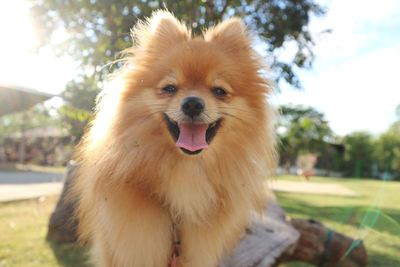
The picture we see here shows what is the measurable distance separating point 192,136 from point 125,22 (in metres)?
3.92

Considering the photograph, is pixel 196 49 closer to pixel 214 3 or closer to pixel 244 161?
pixel 244 161

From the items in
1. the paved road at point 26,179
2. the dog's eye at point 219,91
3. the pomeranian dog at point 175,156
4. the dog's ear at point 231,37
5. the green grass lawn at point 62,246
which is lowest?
the green grass lawn at point 62,246

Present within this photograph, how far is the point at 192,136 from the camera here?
8.70 ft

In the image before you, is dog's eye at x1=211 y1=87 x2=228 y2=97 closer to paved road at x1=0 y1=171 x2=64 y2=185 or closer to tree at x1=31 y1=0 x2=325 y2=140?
tree at x1=31 y1=0 x2=325 y2=140

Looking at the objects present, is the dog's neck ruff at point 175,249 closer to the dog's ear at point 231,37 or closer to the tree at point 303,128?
the dog's ear at point 231,37

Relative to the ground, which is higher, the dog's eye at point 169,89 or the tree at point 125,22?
the tree at point 125,22

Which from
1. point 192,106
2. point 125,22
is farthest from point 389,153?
point 192,106

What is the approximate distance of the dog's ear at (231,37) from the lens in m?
3.17

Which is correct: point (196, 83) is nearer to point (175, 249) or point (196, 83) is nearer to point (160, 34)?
point (160, 34)

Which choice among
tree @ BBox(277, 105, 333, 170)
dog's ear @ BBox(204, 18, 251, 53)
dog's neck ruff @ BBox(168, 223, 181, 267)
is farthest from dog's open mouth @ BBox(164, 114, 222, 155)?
tree @ BBox(277, 105, 333, 170)

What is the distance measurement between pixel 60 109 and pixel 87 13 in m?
1.64

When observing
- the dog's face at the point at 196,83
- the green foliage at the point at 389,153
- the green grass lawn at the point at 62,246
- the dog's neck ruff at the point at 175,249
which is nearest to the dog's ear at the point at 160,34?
the dog's face at the point at 196,83

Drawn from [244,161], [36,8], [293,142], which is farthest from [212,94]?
[293,142]

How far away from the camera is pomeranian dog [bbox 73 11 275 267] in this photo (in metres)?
2.67
